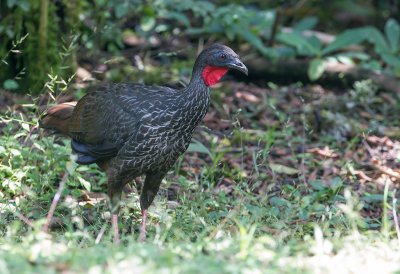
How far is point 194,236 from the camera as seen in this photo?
452 centimetres

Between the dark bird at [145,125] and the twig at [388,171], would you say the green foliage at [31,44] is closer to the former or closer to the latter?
the dark bird at [145,125]

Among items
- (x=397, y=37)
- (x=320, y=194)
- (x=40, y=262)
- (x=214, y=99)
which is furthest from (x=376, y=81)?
(x=40, y=262)

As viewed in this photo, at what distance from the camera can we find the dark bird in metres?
4.54

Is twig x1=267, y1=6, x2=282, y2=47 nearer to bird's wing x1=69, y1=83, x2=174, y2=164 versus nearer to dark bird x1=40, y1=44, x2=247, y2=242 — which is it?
dark bird x1=40, y1=44, x2=247, y2=242

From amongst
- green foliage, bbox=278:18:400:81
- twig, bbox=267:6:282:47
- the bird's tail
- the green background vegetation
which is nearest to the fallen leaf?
the green background vegetation

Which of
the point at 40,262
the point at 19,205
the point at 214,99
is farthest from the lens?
the point at 214,99

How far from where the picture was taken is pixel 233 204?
17.0 feet

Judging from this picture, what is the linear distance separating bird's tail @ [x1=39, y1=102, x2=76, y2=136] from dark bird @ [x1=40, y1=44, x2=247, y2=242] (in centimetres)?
31

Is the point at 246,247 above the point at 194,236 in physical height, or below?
above

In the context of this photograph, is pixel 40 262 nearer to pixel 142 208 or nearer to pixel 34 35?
pixel 142 208

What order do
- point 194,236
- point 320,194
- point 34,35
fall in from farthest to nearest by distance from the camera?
point 34,35, point 320,194, point 194,236

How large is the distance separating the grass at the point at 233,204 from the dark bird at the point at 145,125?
277 mm

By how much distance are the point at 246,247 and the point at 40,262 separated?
3.65 ft

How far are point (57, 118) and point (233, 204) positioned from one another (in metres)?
1.77
